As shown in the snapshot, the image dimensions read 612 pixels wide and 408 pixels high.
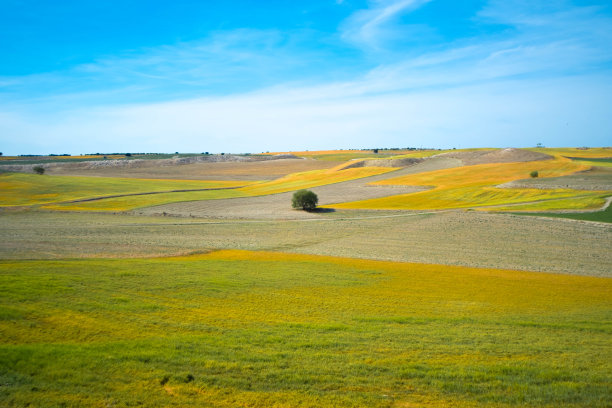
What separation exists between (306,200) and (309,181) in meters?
40.9

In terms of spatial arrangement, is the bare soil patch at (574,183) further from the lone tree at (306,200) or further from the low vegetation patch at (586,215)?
the lone tree at (306,200)

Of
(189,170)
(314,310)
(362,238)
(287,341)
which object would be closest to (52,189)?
(189,170)

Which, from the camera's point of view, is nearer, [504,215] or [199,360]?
[199,360]

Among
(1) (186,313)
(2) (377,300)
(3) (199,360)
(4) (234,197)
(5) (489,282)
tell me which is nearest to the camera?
(3) (199,360)

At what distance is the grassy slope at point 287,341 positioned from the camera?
10352mm

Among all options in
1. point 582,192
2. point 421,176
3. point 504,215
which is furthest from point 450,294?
point 421,176

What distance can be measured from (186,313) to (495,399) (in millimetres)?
11790

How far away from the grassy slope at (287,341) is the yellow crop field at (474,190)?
39.0m

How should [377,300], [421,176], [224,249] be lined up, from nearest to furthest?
[377,300] → [224,249] → [421,176]

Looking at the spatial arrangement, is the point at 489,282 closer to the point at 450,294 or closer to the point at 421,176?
the point at 450,294

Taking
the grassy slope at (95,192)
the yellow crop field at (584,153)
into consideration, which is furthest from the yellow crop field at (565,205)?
the yellow crop field at (584,153)

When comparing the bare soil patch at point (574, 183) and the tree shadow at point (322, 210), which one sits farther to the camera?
the tree shadow at point (322, 210)

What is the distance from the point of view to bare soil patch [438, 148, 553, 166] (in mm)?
106125

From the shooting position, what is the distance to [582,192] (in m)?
59.9
